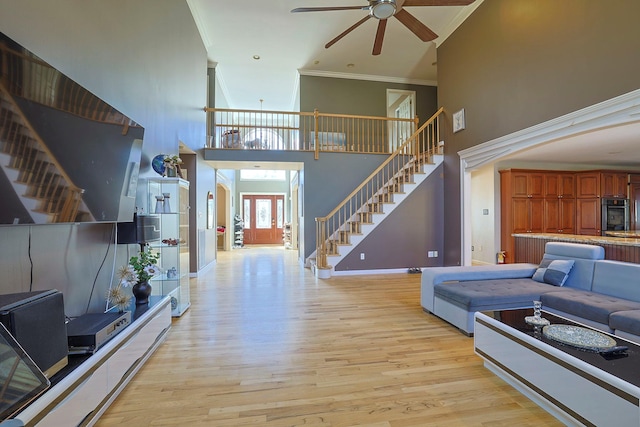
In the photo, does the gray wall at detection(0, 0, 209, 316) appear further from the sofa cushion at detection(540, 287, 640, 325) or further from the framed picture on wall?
the framed picture on wall

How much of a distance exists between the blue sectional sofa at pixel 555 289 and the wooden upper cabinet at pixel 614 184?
4266 millimetres

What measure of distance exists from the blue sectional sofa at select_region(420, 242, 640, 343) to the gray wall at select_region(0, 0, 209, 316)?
345 cm

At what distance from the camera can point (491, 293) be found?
2926 millimetres

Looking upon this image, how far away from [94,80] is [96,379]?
2277 millimetres

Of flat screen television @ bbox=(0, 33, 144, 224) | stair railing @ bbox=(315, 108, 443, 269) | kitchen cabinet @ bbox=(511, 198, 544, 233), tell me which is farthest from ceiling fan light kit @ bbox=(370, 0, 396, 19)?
kitchen cabinet @ bbox=(511, 198, 544, 233)

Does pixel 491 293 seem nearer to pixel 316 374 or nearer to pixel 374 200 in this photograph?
pixel 316 374

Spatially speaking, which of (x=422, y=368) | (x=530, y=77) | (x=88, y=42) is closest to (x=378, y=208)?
(x=530, y=77)

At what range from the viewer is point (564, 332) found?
1.92 meters

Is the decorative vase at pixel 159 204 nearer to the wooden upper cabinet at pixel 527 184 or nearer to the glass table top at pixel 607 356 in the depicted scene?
the glass table top at pixel 607 356

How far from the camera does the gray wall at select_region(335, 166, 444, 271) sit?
579 centimetres

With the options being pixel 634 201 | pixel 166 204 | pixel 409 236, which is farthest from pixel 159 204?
pixel 634 201

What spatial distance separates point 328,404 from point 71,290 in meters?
2.05

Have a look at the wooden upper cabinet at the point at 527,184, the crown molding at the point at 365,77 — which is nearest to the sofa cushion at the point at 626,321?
the wooden upper cabinet at the point at 527,184

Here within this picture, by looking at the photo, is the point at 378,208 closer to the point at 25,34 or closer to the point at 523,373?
the point at 523,373
